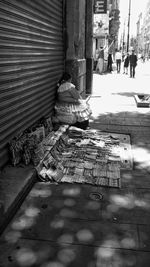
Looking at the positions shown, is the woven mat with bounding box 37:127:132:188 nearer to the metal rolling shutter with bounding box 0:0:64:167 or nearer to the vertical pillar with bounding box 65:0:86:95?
the metal rolling shutter with bounding box 0:0:64:167

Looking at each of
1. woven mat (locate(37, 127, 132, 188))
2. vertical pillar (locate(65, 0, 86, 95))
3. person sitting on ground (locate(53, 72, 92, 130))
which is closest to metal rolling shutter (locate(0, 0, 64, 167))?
person sitting on ground (locate(53, 72, 92, 130))

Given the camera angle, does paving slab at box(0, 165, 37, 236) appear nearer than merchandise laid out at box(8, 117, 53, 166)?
Yes

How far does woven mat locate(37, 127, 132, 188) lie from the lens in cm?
489

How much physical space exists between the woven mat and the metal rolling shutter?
0.74m

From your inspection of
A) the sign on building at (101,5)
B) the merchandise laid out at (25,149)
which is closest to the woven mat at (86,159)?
the merchandise laid out at (25,149)

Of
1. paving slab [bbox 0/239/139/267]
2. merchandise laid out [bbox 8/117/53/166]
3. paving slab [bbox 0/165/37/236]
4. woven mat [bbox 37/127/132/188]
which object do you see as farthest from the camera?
woven mat [bbox 37/127/132/188]

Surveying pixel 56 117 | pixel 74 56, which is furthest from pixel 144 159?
pixel 74 56

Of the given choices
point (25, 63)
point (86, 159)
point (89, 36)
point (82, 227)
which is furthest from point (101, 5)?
point (82, 227)

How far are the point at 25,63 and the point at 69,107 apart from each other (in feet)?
7.70

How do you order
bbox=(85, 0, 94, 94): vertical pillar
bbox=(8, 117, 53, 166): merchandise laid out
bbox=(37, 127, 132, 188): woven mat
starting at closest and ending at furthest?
bbox=(8, 117, 53, 166): merchandise laid out
bbox=(37, 127, 132, 188): woven mat
bbox=(85, 0, 94, 94): vertical pillar

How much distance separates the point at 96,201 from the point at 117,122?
4.92 m

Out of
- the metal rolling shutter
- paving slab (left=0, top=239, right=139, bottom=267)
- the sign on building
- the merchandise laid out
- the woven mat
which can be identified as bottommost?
paving slab (left=0, top=239, right=139, bottom=267)

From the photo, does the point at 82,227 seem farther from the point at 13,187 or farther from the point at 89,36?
the point at 89,36

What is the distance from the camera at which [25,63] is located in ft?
17.5
